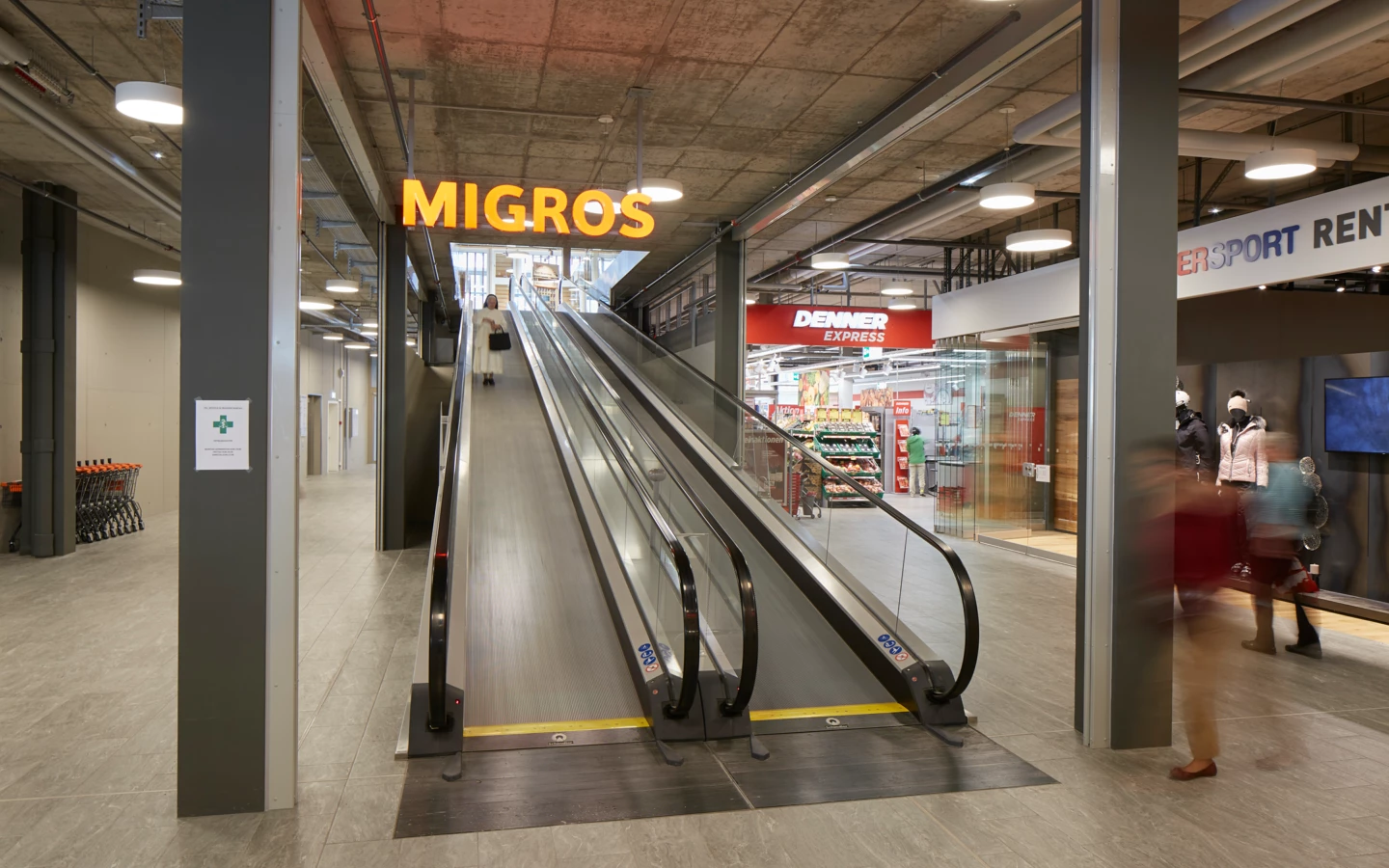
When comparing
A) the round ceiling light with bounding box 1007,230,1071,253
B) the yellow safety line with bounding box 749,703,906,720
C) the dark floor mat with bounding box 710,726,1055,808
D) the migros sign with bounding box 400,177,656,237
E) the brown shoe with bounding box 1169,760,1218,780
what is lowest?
the dark floor mat with bounding box 710,726,1055,808

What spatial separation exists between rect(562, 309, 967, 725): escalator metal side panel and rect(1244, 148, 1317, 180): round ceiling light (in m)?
→ 4.46

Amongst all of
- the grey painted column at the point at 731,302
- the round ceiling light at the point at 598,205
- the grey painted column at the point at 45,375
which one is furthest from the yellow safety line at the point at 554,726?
the grey painted column at the point at 45,375

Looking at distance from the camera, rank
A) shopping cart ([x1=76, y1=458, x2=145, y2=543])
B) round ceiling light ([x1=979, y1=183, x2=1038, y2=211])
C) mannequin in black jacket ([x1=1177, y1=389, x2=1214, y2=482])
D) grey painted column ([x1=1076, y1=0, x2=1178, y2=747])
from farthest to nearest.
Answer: shopping cart ([x1=76, y1=458, x2=145, y2=543])
mannequin in black jacket ([x1=1177, y1=389, x2=1214, y2=482])
round ceiling light ([x1=979, y1=183, x2=1038, y2=211])
grey painted column ([x1=1076, y1=0, x2=1178, y2=747])

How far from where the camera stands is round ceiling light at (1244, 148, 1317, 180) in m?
6.51

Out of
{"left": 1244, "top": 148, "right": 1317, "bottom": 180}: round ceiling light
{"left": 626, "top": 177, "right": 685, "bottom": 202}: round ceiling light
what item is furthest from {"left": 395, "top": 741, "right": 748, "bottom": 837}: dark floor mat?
{"left": 1244, "top": 148, "right": 1317, "bottom": 180}: round ceiling light

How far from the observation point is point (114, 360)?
42.9 feet

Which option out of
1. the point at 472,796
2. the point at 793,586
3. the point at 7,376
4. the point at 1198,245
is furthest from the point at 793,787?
the point at 7,376

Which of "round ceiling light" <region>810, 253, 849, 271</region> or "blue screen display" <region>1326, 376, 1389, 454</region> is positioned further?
"round ceiling light" <region>810, 253, 849, 271</region>

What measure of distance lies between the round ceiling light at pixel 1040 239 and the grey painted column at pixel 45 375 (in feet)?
36.0

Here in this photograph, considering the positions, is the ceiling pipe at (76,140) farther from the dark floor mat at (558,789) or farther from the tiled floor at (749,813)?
the dark floor mat at (558,789)

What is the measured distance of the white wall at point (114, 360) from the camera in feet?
34.6

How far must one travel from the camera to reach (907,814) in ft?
12.1

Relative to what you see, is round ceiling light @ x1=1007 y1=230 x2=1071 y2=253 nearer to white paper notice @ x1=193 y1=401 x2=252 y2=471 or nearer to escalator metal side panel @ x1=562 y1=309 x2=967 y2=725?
escalator metal side panel @ x1=562 y1=309 x2=967 y2=725

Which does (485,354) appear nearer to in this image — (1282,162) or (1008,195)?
(1008,195)
